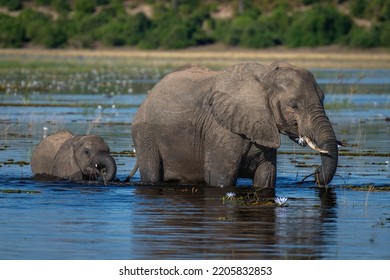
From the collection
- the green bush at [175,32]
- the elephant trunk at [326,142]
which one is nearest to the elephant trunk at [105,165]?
the elephant trunk at [326,142]

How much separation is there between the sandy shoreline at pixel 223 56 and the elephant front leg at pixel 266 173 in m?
39.0

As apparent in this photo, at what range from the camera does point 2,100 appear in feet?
111

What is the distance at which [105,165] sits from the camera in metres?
17.3

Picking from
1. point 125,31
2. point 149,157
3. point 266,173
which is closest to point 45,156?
point 149,157

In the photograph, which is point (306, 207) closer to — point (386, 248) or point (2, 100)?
point (386, 248)

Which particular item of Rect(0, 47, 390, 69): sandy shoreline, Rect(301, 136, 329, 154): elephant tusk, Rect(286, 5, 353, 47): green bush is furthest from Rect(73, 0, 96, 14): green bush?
Rect(301, 136, 329, 154): elephant tusk

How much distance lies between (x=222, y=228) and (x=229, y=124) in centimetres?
276

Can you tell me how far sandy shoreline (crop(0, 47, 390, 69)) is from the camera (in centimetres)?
6065

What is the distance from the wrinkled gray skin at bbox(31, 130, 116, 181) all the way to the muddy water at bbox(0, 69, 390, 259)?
294 millimetres

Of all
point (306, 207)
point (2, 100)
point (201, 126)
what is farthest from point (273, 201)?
point (2, 100)

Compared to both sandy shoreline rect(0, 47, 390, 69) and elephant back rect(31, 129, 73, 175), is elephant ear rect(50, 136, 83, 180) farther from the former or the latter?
sandy shoreline rect(0, 47, 390, 69)

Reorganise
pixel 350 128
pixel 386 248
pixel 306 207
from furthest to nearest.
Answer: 1. pixel 350 128
2. pixel 306 207
3. pixel 386 248

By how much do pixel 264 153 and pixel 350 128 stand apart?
10.3 meters

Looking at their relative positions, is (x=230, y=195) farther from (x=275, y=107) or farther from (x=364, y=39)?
(x=364, y=39)
